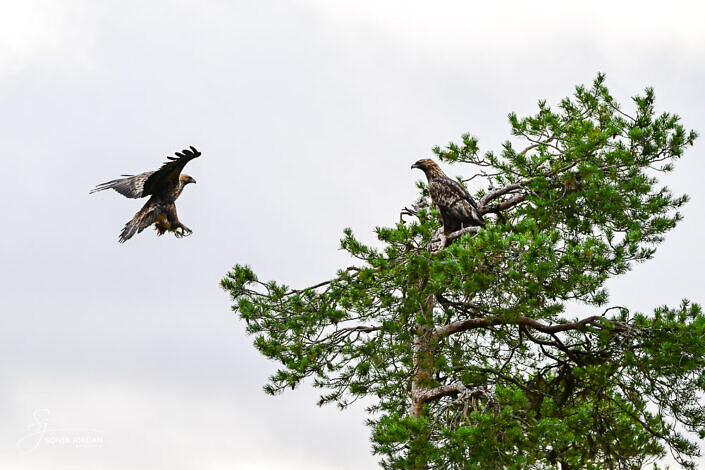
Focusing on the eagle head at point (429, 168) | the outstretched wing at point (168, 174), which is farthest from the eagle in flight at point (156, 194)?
the eagle head at point (429, 168)

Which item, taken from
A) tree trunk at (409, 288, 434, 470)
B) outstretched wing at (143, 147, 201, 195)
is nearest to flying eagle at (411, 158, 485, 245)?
tree trunk at (409, 288, 434, 470)

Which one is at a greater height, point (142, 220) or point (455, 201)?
point (455, 201)

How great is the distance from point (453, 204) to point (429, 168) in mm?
905

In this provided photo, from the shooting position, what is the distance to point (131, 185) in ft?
33.6

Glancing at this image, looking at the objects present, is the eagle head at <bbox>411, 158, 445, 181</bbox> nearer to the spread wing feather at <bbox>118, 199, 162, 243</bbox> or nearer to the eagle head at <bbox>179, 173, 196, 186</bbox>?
the eagle head at <bbox>179, 173, 196, 186</bbox>

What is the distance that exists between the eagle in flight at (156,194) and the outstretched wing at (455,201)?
317 centimetres

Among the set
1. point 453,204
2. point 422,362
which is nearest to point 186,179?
point 453,204

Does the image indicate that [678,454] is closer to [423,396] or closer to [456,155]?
[423,396]

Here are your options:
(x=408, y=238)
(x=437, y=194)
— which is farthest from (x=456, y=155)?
(x=408, y=238)

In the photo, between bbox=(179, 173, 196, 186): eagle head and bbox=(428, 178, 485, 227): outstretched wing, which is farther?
bbox=(179, 173, 196, 186): eagle head

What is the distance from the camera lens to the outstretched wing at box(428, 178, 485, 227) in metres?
10.1

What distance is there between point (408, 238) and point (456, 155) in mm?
1947

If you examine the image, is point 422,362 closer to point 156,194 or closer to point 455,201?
point 455,201

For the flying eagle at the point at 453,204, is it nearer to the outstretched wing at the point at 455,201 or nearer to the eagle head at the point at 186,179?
the outstretched wing at the point at 455,201
